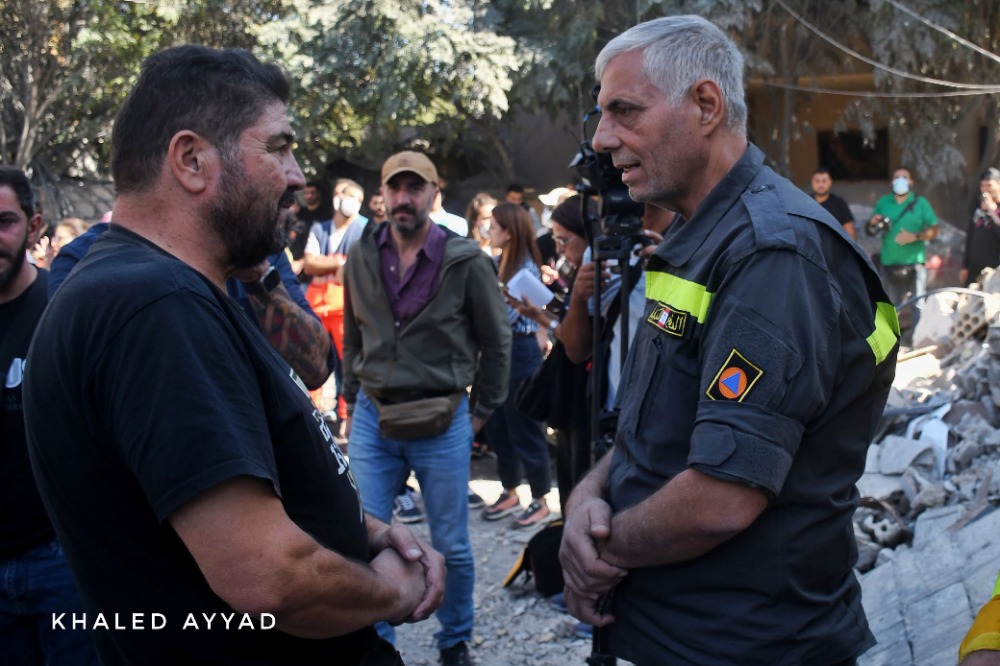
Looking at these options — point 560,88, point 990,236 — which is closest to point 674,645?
point 990,236

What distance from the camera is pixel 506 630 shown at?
14.9 feet

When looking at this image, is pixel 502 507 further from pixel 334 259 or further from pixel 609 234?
pixel 609 234

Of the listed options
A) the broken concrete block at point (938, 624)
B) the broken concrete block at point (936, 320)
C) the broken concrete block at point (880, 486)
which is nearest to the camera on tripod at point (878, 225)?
the broken concrete block at point (936, 320)

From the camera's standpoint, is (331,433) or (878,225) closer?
(331,433)

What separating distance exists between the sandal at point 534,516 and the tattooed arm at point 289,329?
114 inches

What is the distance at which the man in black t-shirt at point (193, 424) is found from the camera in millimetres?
1437

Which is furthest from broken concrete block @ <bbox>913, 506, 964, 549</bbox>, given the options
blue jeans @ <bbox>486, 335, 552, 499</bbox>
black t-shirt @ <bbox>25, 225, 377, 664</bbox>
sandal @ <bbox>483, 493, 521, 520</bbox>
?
black t-shirt @ <bbox>25, 225, 377, 664</bbox>

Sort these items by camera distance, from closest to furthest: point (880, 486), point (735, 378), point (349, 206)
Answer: point (735, 378) → point (880, 486) → point (349, 206)

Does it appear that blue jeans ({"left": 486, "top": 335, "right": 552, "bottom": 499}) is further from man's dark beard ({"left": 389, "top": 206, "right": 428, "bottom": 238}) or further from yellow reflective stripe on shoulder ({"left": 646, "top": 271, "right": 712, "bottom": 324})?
yellow reflective stripe on shoulder ({"left": 646, "top": 271, "right": 712, "bottom": 324})

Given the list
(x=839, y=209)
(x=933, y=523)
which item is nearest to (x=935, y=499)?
(x=933, y=523)

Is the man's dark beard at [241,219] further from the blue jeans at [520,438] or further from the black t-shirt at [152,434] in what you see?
the blue jeans at [520,438]

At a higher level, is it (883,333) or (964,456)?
(883,333)

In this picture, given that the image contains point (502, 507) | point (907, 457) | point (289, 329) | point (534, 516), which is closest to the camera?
point (289, 329)

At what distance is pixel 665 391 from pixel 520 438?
4.07m
